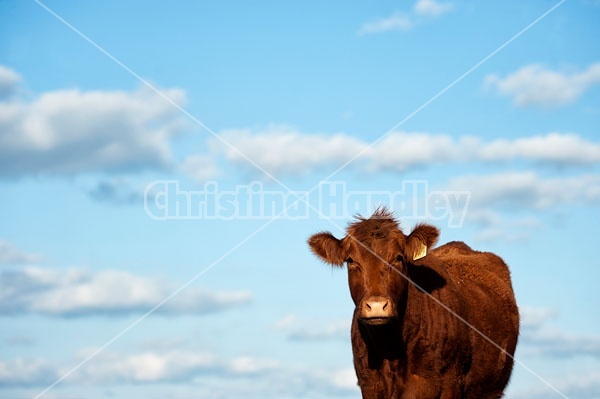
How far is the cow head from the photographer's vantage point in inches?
504

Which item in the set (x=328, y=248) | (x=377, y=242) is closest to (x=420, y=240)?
(x=377, y=242)

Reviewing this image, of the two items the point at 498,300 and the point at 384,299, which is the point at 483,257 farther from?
the point at 384,299

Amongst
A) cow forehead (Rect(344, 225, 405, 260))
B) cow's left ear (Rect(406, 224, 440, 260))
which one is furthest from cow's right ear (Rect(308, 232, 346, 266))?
cow's left ear (Rect(406, 224, 440, 260))

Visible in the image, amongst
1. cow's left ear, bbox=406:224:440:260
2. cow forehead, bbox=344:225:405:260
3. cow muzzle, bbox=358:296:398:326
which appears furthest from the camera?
cow's left ear, bbox=406:224:440:260

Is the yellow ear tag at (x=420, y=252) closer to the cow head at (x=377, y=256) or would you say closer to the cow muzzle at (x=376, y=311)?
the cow head at (x=377, y=256)

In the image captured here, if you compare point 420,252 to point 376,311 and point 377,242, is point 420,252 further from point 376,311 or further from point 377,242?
point 376,311

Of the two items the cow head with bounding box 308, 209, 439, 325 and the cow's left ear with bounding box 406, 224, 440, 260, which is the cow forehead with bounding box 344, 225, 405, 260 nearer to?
the cow head with bounding box 308, 209, 439, 325

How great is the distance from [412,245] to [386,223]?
0.47 meters

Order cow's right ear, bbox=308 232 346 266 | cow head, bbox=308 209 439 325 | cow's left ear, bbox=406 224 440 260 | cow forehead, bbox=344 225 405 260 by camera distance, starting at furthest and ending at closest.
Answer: cow's right ear, bbox=308 232 346 266, cow's left ear, bbox=406 224 440 260, cow forehead, bbox=344 225 405 260, cow head, bbox=308 209 439 325

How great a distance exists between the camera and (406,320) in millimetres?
13555

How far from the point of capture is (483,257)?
18156 mm

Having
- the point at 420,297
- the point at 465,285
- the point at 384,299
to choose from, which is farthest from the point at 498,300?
the point at 384,299

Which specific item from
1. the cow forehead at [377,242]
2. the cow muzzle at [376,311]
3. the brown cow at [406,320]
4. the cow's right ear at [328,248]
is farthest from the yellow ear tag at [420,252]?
the cow muzzle at [376,311]

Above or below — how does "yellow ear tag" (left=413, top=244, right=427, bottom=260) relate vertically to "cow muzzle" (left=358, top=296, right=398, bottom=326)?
above
